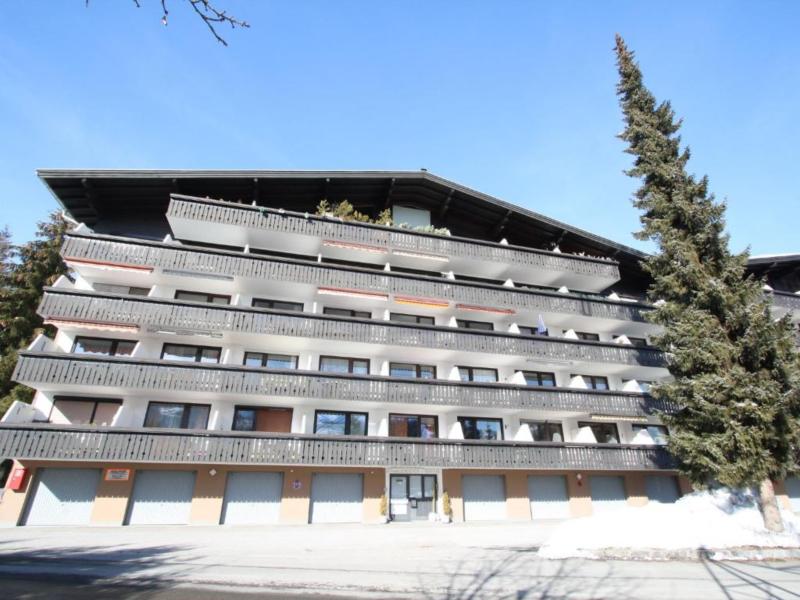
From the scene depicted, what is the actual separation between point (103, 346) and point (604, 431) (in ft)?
77.6

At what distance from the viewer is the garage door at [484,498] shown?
19.7m

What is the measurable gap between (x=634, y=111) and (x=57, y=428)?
27.6 m

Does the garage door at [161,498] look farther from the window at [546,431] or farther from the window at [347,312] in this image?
the window at [546,431]

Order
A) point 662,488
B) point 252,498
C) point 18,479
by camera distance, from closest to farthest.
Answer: point 18,479, point 252,498, point 662,488

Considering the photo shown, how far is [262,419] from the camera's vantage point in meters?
18.8

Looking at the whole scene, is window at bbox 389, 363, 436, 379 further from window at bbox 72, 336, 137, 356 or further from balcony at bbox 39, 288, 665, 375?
window at bbox 72, 336, 137, 356

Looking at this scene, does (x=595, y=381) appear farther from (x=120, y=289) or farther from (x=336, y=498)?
(x=120, y=289)

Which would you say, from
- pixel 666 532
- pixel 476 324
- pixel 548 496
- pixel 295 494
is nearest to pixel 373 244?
pixel 476 324

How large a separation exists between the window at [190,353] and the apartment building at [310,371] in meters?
0.06

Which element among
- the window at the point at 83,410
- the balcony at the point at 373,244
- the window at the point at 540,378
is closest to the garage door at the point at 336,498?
the window at the point at 83,410

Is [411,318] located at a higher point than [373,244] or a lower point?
lower

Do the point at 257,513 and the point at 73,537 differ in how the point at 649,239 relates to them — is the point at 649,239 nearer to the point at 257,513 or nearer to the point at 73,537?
the point at 257,513

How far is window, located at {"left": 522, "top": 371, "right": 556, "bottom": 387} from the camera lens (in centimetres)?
2294

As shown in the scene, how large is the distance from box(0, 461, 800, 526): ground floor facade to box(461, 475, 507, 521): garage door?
4 cm
